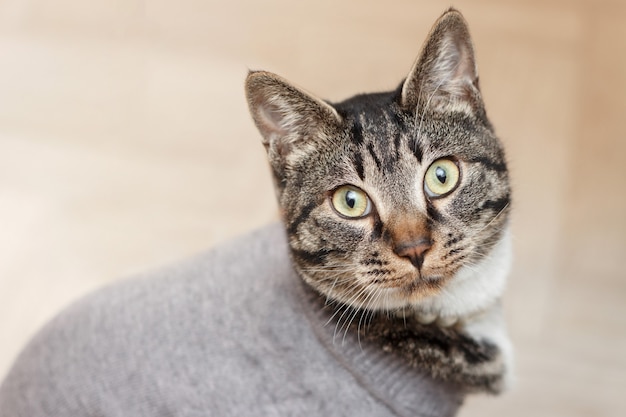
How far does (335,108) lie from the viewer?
1128 mm

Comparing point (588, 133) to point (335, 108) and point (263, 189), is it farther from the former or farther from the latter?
point (335, 108)

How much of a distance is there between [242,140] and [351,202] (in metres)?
1.12

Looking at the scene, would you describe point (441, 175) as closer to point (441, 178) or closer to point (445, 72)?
point (441, 178)

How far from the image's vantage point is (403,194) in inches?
41.2

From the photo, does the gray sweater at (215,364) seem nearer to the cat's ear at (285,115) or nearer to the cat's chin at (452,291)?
the cat's chin at (452,291)

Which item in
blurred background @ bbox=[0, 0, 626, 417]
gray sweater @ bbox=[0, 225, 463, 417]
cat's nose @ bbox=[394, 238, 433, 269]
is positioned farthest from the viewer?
blurred background @ bbox=[0, 0, 626, 417]

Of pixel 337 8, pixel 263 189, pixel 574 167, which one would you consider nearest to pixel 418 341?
pixel 263 189

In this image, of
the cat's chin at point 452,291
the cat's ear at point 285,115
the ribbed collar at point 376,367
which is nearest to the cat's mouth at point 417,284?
the cat's chin at point 452,291

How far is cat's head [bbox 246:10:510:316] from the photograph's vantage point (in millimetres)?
1044

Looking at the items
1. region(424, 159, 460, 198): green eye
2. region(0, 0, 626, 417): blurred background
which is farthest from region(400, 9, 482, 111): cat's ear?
region(0, 0, 626, 417): blurred background

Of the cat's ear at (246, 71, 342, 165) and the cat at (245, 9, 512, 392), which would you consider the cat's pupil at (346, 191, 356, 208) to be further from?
the cat's ear at (246, 71, 342, 165)

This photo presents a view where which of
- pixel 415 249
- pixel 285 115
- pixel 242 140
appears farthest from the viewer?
pixel 242 140

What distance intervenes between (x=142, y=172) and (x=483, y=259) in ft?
4.28

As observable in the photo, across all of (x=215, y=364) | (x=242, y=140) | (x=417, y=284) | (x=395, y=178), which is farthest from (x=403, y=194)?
(x=242, y=140)
